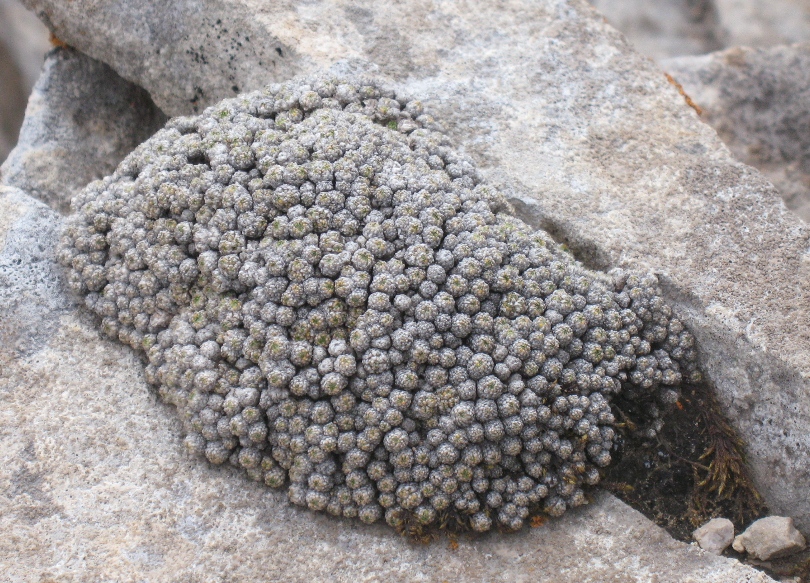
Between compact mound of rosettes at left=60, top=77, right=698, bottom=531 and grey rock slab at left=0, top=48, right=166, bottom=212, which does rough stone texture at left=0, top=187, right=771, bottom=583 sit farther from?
grey rock slab at left=0, top=48, right=166, bottom=212

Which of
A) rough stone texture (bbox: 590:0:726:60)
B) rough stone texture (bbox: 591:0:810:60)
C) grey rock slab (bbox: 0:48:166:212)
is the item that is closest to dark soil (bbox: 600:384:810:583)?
grey rock slab (bbox: 0:48:166:212)

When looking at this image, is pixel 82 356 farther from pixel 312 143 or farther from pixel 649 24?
pixel 649 24

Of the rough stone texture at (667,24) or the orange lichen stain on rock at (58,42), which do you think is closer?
the orange lichen stain on rock at (58,42)

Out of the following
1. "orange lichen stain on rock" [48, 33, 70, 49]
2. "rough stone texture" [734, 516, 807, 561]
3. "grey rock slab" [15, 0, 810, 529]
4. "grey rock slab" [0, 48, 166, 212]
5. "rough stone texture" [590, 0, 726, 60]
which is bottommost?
"rough stone texture" [734, 516, 807, 561]

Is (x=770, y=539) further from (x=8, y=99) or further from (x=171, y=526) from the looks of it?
(x=8, y=99)

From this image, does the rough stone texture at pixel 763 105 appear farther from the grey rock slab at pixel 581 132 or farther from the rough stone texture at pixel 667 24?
the rough stone texture at pixel 667 24

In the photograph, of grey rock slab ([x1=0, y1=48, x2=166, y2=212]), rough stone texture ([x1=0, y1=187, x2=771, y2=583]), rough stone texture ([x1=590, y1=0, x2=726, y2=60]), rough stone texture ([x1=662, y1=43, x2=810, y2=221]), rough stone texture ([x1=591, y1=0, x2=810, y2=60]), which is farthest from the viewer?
rough stone texture ([x1=590, y1=0, x2=726, y2=60])

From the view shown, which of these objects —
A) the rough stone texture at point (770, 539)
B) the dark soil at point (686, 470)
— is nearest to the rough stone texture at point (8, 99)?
the dark soil at point (686, 470)
